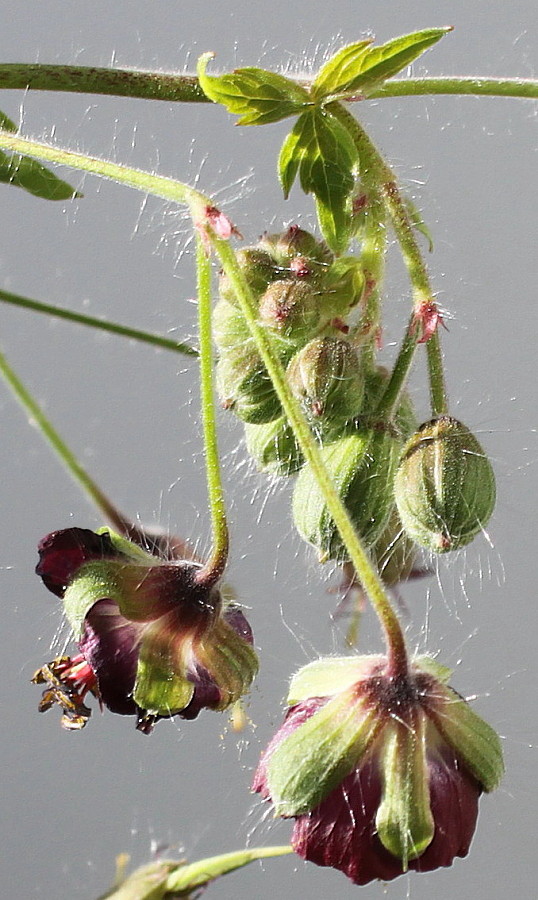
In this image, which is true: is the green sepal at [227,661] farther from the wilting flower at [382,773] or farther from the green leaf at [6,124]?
the green leaf at [6,124]

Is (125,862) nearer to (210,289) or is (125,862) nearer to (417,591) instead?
(417,591)

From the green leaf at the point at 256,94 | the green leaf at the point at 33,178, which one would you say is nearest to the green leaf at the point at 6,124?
the green leaf at the point at 33,178

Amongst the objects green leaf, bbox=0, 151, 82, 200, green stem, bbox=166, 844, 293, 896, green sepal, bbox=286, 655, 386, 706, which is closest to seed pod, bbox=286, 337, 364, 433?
green sepal, bbox=286, 655, 386, 706

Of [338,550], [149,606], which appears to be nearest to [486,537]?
[338,550]

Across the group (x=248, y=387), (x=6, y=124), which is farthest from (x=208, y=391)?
(x=6, y=124)

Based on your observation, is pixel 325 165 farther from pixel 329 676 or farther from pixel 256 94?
pixel 329 676

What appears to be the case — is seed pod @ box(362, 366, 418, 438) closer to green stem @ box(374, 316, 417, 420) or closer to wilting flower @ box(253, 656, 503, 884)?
green stem @ box(374, 316, 417, 420)
